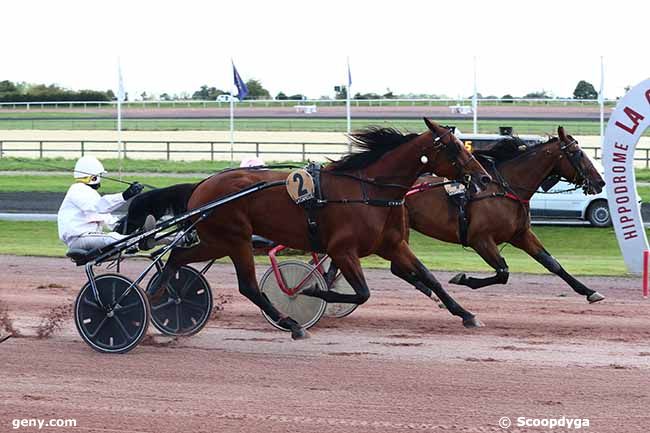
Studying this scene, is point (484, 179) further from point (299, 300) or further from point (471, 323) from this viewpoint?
point (299, 300)

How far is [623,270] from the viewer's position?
1339 centimetres

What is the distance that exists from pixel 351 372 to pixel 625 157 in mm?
5880

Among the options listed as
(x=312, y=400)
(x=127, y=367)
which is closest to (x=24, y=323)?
(x=127, y=367)

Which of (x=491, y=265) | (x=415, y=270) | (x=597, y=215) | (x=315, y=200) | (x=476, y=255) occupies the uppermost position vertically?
(x=315, y=200)

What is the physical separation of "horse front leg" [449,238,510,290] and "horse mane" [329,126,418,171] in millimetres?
1871

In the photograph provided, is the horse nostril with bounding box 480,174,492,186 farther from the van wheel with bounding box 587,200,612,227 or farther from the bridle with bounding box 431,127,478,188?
the van wheel with bounding box 587,200,612,227

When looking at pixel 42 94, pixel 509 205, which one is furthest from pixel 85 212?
pixel 42 94

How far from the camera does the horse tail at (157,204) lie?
8.68 metres

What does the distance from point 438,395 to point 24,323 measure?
160 inches

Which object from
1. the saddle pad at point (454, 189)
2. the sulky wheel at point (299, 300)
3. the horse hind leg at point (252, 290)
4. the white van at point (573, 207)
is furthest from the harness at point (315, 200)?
the white van at point (573, 207)

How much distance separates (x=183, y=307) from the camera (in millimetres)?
8508

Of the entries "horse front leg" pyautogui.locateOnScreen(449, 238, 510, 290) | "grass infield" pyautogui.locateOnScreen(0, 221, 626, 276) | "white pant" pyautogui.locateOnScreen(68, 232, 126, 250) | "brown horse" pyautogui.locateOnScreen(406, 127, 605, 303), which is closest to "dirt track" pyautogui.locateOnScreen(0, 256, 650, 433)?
"horse front leg" pyautogui.locateOnScreen(449, 238, 510, 290)

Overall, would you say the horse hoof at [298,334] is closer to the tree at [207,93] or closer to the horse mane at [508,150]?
the horse mane at [508,150]

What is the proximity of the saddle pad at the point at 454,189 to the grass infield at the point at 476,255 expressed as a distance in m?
3.64
